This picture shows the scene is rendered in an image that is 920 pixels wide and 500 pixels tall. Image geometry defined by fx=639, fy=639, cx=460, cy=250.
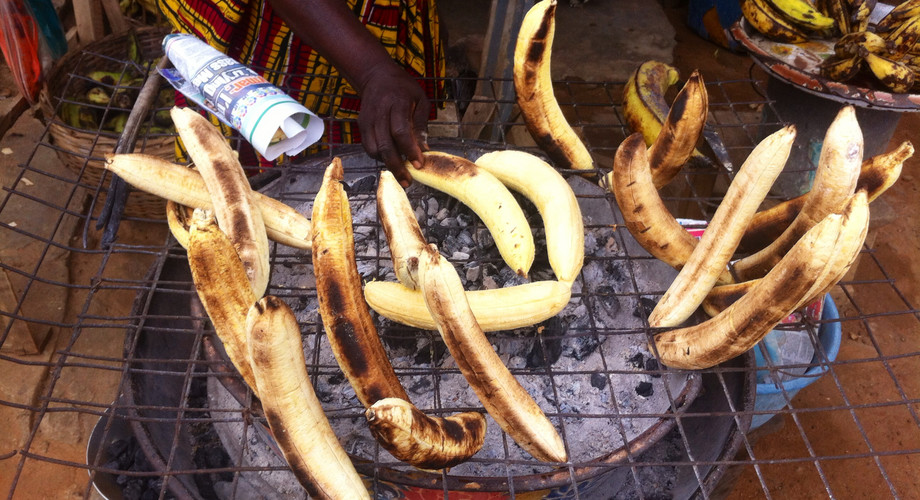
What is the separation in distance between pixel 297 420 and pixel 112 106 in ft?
9.29

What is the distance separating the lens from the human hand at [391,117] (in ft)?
7.57

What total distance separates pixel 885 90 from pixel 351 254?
9.41ft

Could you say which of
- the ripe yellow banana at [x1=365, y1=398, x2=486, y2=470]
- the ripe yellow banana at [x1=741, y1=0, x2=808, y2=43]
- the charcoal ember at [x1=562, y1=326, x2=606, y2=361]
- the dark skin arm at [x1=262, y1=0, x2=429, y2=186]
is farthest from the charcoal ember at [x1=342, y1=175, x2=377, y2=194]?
the ripe yellow banana at [x1=741, y1=0, x2=808, y2=43]

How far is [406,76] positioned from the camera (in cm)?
240

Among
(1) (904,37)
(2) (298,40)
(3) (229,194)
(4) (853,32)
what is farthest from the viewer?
(4) (853,32)

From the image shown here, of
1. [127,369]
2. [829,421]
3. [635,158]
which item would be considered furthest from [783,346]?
[127,369]

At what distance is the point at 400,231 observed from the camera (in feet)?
6.45

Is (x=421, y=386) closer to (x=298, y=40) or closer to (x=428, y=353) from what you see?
(x=428, y=353)

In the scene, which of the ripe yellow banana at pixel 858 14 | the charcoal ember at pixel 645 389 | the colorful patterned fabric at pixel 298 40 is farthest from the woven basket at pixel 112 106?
the ripe yellow banana at pixel 858 14

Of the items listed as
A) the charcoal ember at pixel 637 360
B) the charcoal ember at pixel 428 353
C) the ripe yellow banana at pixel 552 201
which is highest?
the ripe yellow banana at pixel 552 201

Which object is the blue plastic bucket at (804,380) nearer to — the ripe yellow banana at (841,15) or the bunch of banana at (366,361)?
the ripe yellow banana at (841,15)

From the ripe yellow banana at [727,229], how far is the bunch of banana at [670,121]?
347 millimetres

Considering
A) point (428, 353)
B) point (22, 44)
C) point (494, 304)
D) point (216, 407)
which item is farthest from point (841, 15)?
point (22, 44)

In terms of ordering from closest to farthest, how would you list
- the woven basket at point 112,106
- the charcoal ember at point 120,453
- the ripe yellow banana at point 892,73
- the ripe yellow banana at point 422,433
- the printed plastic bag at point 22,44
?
the ripe yellow banana at point 422,433, the charcoal ember at point 120,453, the ripe yellow banana at point 892,73, the printed plastic bag at point 22,44, the woven basket at point 112,106
